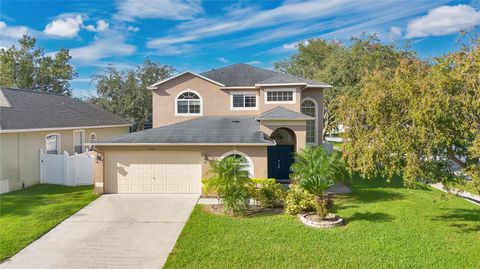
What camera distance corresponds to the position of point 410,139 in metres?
9.63

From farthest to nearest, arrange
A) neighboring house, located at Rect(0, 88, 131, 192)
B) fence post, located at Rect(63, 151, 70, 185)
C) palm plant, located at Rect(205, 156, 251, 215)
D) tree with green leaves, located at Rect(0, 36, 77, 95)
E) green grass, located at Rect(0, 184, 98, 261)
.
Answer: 1. tree with green leaves, located at Rect(0, 36, 77, 95)
2. fence post, located at Rect(63, 151, 70, 185)
3. neighboring house, located at Rect(0, 88, 131, 192)
4. palm plant, located at Rect(205, 156, 251, 215)
5. green grass, located at Rect(0, 184, 98, 261)

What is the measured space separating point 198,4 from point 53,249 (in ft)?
46.3

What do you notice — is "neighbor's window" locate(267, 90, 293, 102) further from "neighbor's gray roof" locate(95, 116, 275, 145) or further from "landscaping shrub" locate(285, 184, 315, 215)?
"landscaping shrub" locate(285, 184, 315, 215)

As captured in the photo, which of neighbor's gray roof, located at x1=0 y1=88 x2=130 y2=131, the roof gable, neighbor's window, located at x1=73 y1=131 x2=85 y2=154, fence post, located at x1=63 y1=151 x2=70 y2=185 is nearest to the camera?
neighbor's gray roof, located at x1=0 y1=88 x2=130 y2=131

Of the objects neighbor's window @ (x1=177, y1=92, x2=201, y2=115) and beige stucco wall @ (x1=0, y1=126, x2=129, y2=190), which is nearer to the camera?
beige stucco wall @ (x1=0, y1=126, x2=129, y2=190)

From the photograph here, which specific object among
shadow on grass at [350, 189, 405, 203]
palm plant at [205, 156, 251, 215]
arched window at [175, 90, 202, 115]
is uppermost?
arched window at [175, 90, 202, 115]

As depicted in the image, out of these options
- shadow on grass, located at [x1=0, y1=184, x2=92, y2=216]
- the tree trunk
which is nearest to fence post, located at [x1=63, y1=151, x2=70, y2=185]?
shadow on grass, located at [x1=0, y1=184, x2=92, y2=216]

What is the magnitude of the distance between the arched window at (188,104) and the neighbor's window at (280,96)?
5.77 metres

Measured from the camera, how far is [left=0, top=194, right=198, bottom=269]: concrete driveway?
8922mm

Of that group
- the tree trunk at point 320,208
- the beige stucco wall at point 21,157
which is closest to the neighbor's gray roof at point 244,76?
the tree trunk at point 320,208

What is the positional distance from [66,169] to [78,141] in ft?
20.0

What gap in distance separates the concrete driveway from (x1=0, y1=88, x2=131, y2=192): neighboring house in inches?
250

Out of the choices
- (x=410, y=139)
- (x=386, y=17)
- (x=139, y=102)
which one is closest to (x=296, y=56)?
(x=139, y=102)

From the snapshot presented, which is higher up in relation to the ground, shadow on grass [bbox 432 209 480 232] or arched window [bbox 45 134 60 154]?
arched window [bbox 45 134 60 154]
